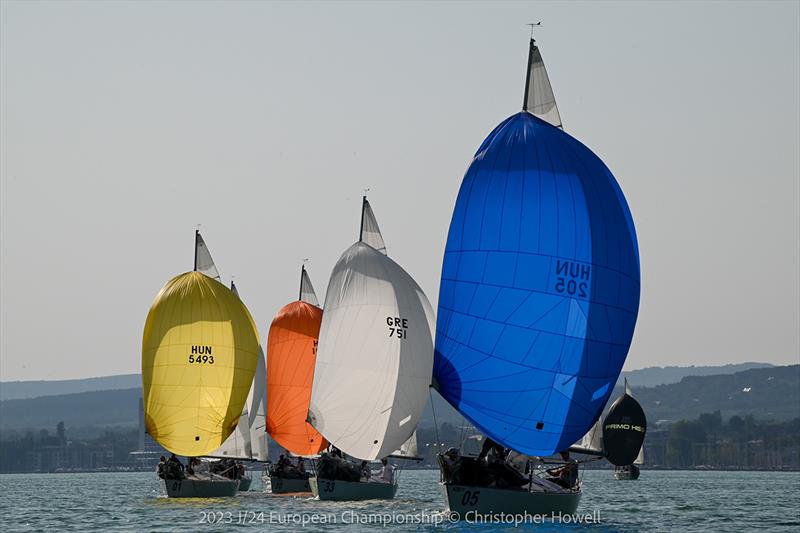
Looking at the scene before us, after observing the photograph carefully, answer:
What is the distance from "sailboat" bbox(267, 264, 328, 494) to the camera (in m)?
62.5

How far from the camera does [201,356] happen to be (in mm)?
56938

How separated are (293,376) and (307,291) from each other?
22.1 ft

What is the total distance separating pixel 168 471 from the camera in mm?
58594

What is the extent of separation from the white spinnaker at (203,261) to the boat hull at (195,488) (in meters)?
9.78

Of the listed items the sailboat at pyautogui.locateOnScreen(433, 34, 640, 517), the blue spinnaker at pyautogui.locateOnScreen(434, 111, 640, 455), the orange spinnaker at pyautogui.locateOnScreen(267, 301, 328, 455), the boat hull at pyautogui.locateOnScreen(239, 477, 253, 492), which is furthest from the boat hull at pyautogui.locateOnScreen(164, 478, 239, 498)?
the blue spinnaker at pyautogui.locateOnScreen(434, 111, 640, 455)

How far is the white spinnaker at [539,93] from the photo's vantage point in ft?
139

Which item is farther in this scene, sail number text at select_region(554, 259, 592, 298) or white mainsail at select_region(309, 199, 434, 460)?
white mainsail at select_region(309, 199, 434, 460)

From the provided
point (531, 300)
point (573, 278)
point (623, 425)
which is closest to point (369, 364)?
point (531, 300)

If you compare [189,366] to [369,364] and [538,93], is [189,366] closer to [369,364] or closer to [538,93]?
[369,364]

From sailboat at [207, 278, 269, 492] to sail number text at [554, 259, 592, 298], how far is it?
90.8 ft

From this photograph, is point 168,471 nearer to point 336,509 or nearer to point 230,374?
point 230,374

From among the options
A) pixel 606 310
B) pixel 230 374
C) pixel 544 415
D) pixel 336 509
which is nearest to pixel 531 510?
pixel 544 415

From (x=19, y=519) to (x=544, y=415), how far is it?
22925mm

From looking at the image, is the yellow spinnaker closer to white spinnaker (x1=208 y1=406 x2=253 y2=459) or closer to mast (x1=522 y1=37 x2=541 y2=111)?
white spinnaker (x1=208 y1=406 x2=253 y2=459)
